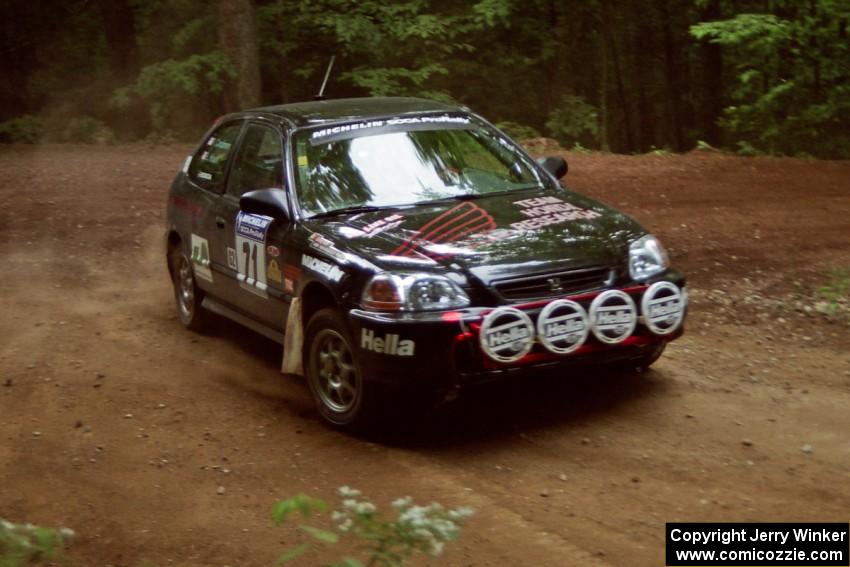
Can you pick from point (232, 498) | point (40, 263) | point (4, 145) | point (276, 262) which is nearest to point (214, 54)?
point (4, 145)

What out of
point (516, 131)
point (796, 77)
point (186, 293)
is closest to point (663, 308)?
point (186, 293)

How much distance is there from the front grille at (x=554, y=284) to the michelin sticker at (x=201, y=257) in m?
3.19

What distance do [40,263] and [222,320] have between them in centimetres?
322

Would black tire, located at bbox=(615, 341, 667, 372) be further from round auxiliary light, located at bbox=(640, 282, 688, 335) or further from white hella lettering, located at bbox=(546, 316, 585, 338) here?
white hella lettering, located at bbox=(546, 316, 585, 338)

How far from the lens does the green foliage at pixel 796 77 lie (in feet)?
52.5

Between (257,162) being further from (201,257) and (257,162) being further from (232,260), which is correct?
(201,257)

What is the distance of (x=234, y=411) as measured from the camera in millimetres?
7531

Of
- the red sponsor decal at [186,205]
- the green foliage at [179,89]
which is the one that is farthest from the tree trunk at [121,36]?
the red sponsor decal at [186,205]

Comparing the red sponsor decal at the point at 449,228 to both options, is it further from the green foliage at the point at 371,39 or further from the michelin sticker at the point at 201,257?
the green foliage at the point at 371,39

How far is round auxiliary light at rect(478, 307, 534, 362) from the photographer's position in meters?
6.30

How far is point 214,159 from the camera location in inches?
357

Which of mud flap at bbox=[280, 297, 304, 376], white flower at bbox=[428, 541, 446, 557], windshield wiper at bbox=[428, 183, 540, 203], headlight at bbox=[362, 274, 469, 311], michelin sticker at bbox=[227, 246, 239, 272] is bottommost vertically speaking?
mud flap at bbox=[280, 297, 304, 376]

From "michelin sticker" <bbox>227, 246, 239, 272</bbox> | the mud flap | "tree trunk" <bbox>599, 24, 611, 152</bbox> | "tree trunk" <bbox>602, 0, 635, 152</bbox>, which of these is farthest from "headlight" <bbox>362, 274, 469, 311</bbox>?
"tree trunk" <bbox>602, 0, 635, 152</bbox>

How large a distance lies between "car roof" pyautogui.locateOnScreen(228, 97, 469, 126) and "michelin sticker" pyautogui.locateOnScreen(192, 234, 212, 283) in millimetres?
1059
